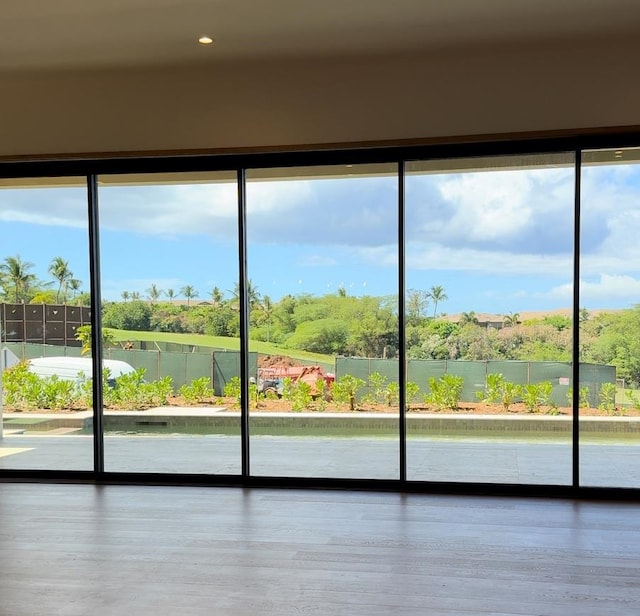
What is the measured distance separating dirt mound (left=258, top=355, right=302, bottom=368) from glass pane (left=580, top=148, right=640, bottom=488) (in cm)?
226

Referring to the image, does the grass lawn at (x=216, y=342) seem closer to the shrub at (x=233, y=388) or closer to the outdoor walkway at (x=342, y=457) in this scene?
the shrub at (x=233, y=388)

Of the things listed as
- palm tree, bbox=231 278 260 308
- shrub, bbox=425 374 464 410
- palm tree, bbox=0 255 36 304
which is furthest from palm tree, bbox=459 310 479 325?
palm tree, bbox=0 255 36 304

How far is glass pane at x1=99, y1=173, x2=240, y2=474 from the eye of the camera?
540 cm

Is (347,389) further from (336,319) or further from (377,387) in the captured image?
(336,319)

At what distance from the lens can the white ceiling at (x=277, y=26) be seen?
3.88 meters

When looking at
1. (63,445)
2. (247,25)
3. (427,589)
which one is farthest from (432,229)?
(63,445)

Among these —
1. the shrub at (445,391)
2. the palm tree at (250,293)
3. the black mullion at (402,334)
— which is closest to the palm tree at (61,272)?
the palm tree at (250,293)

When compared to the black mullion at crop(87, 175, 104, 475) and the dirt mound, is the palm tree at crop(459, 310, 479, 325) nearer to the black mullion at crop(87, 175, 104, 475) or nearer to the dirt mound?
the dirt mound

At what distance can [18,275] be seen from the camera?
563cm

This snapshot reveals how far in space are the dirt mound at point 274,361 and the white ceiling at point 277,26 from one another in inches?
92.5

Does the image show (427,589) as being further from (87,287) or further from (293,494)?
(87,287)

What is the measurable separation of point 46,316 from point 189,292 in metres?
1.31

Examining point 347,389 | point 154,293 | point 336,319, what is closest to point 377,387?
point 347,389

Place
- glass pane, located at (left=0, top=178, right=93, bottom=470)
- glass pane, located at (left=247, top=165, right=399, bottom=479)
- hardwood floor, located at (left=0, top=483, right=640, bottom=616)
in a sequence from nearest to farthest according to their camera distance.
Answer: hardwood floor, located at (left=0, top=483, right=640, bottom=616) → glass pane, located at (left=247, top=165, right=399, bottom=479) → glass pane, located at (left=0, top=178, right=93, bottom=470)
